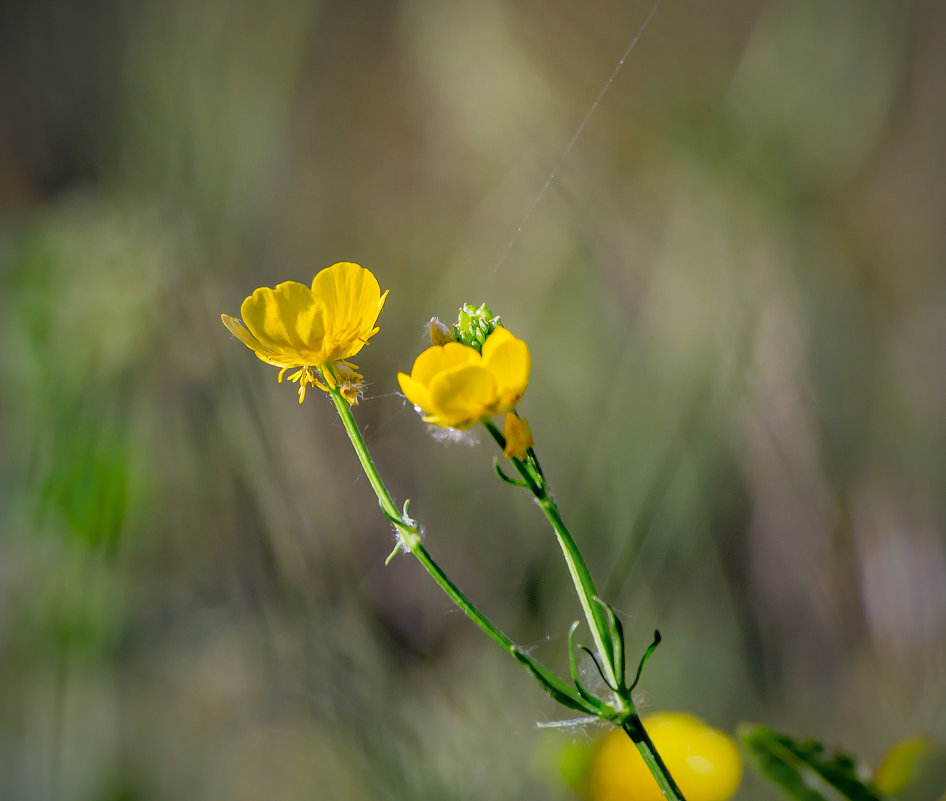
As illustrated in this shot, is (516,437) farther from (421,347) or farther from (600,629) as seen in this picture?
(421,347)

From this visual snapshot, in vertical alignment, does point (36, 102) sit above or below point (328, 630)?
above

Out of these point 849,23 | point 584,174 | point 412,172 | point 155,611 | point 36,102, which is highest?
point 849,23

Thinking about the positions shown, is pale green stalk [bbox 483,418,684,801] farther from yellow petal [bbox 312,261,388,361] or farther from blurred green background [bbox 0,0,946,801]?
blurred green background [bbox 0,0,946,801]

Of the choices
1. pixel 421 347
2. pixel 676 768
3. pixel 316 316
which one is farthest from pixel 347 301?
pixel 421 347

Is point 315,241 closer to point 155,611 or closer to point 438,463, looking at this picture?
point 438,463

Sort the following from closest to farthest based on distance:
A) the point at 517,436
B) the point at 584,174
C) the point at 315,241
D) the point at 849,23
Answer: the point at 517,436, the point at 849,23, the point at 584,174, the point at 315,241

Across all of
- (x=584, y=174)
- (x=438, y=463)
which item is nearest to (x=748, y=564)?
(x=438, y=463)

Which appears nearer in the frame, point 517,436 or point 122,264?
point 517,436
